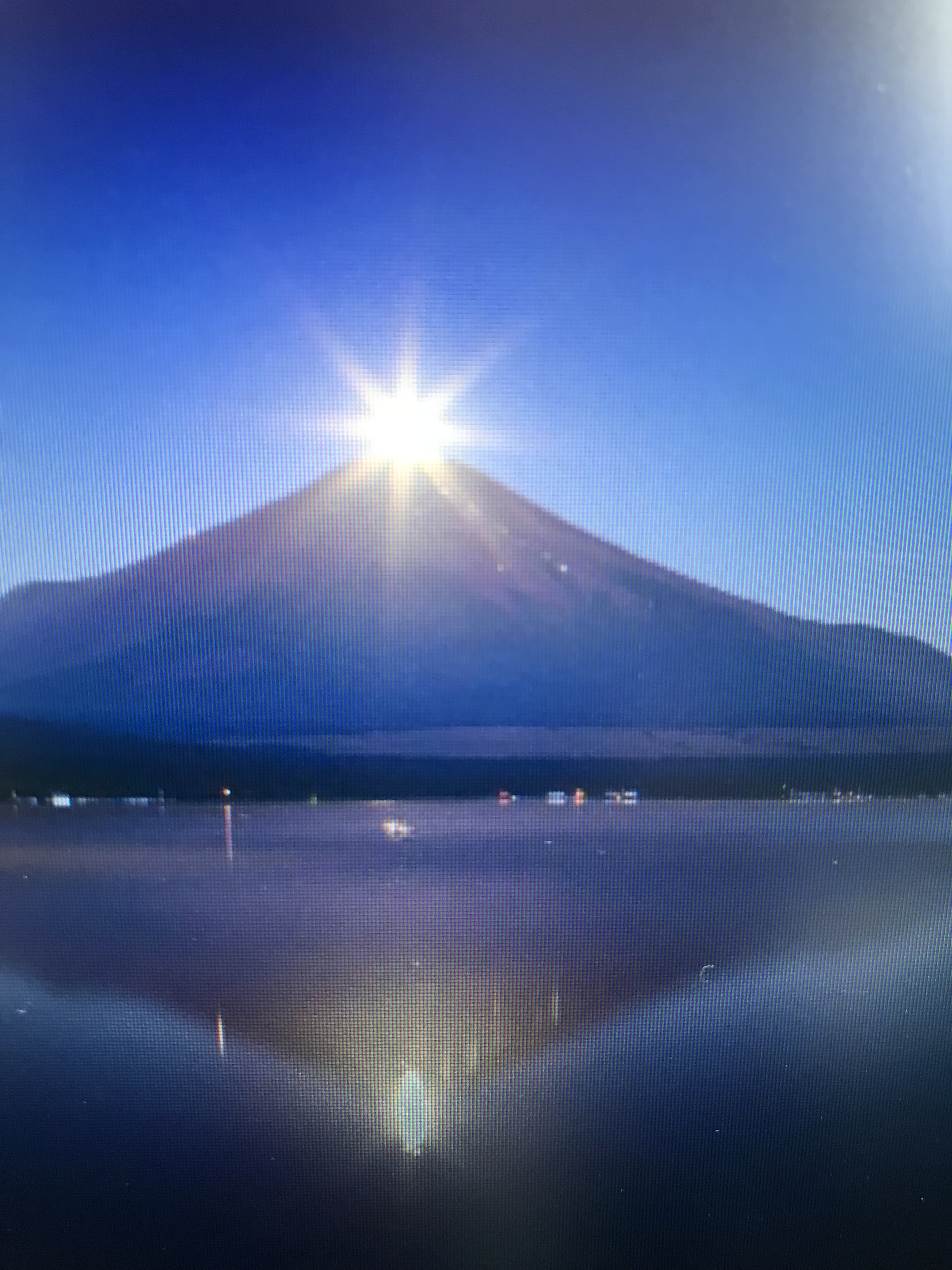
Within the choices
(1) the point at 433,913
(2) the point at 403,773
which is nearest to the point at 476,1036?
(1) the point at 433,913

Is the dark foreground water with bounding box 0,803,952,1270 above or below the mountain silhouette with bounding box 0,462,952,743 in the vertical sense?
below

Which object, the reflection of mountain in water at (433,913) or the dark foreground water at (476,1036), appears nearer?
the dark foreground water at (476,1036)

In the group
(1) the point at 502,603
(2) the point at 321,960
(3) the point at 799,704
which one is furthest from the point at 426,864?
(3) the point at 799,704

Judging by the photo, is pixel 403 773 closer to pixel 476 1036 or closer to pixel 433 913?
pixel 433 913

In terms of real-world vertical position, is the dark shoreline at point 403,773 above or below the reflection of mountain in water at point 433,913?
above

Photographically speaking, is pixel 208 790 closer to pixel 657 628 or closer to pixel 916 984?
pixel 657 628

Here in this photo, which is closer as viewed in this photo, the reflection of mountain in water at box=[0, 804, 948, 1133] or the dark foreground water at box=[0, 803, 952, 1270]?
the dark foreground water at box=[0, 803, 952, 1270]

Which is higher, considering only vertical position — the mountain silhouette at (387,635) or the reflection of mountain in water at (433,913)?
the mountain silhouette at (387,635)
